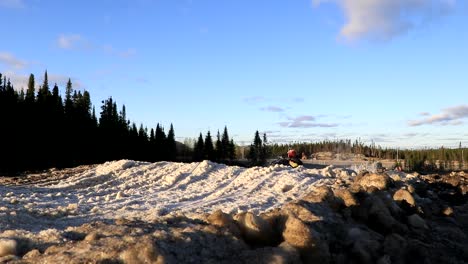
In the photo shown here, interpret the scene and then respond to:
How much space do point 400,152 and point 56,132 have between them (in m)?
107

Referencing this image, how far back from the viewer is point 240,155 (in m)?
151

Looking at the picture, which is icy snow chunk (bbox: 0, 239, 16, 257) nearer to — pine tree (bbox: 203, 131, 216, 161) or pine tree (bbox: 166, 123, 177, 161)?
pine tree (bbox: 166, 123, 177, 161)

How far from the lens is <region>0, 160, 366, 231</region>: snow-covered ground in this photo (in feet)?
31.5

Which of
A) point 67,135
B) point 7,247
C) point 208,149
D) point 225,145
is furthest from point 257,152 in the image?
point 7,247

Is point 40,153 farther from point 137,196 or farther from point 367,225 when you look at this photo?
point 367,225

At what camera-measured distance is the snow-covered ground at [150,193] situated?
31.5 ft

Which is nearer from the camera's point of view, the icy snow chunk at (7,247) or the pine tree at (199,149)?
the icy snow chunk at (7,247)

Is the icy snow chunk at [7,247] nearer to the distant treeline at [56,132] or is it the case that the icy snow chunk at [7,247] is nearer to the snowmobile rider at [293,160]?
the snowmobile rider at [293,160]

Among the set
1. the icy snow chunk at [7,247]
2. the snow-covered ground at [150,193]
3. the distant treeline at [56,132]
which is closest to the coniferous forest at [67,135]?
the distant treeline at [56,132]

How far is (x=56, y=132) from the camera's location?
182 feet

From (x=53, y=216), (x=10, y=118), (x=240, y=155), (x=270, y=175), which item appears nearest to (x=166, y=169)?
(x=270, y=175)

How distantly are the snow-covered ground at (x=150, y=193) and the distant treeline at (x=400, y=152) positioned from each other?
286ft

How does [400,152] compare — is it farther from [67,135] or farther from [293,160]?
[293,160]

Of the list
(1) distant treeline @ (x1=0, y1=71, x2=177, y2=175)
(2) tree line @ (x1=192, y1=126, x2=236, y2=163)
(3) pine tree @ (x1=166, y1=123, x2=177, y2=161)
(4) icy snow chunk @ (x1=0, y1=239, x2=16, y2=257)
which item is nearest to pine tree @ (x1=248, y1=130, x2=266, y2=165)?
(2) tree line @ (x1=192, y1=126, x2=236, y2=163)
